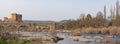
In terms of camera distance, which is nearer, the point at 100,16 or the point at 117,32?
the point at 117,32

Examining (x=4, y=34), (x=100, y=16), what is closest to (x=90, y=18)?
(x=100, y=16)

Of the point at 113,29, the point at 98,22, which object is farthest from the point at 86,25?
the point at 113,29

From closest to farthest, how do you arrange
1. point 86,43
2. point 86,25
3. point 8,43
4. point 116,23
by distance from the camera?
point 8,43, point 86,43, point 116,23, point 86,25

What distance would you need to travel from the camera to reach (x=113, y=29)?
74.5m

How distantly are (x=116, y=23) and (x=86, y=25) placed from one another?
10425mm

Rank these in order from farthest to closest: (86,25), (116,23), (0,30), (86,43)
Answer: (86,25), (116,23), (86,43), (0,30)

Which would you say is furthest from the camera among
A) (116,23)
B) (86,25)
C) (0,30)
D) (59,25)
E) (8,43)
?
(59,25)

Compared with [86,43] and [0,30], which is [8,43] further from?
[86,43]

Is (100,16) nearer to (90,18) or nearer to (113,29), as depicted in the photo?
(90,18)

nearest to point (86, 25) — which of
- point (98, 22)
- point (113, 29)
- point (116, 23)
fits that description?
point (98, 22)

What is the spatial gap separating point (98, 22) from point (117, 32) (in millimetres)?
25915

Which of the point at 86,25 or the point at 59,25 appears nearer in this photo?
the point at 86,25

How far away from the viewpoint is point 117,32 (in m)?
70.6

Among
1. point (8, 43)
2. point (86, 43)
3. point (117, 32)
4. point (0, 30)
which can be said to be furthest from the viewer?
point (117, 32)
